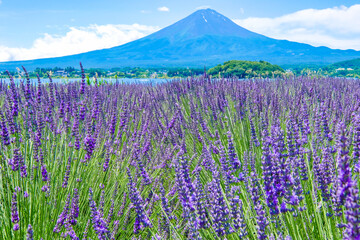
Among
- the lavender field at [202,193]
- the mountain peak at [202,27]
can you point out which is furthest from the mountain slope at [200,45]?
the lavender field at [202,193]

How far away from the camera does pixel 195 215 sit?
124 cm

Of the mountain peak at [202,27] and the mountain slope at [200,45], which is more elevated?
the mountain peak at [202,27]

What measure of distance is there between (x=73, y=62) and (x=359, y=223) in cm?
14062

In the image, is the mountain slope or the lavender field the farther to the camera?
the mountain slope

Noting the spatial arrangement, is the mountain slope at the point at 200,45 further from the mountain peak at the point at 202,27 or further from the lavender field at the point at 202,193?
the lavender field at the point at 202,193

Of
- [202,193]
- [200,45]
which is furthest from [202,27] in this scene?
[202,193]

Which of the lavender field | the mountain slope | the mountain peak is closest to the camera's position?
the lavender field

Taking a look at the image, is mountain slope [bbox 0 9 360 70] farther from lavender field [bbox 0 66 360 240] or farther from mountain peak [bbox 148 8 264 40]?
lavender field [bbox 0 66 360 240]

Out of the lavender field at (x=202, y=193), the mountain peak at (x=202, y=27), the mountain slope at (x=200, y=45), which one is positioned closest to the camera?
the lavender field at (x=202, y=193)

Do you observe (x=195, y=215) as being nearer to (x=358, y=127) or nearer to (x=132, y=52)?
(x=358, y=127)

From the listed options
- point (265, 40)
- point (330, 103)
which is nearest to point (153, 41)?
point (265, 40)

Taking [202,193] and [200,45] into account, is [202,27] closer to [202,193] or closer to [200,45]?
[200,45]

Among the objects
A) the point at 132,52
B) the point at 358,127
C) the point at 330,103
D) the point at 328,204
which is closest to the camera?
the point at 358,127

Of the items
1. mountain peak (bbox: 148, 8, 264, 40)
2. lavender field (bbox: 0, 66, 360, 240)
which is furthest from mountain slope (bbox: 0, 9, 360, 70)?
lavender field (bbox: 0, 66, 360, 240)
